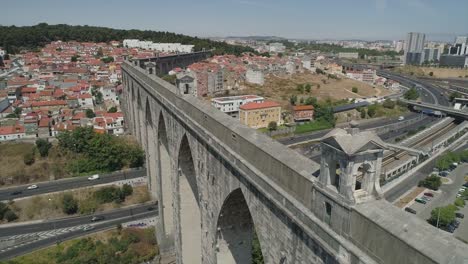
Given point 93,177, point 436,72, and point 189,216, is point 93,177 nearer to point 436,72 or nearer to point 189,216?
point 189,216

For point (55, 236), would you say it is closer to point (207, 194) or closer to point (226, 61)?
point (207, 194)

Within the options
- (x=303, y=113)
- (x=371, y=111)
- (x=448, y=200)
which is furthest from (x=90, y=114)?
(x=371, y=111)

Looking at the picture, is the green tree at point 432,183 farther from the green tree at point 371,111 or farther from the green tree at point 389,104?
the green tree at point 389,104

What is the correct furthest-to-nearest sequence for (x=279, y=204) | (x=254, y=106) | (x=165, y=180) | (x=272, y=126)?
(x=272, y=126) < (x=254, y=106) < (x=165, y=180) < (x=279, y=204)

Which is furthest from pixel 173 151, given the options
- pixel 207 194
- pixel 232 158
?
pixel 232 158

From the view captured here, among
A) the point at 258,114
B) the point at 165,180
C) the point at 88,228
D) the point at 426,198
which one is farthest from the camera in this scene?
the point at 258,114

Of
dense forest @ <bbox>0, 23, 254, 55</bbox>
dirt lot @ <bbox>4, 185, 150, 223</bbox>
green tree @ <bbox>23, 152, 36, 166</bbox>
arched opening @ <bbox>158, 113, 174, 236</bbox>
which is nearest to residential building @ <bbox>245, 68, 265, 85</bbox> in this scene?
dense forest @ <bbox>0, 23, 254, 55</bbox>
